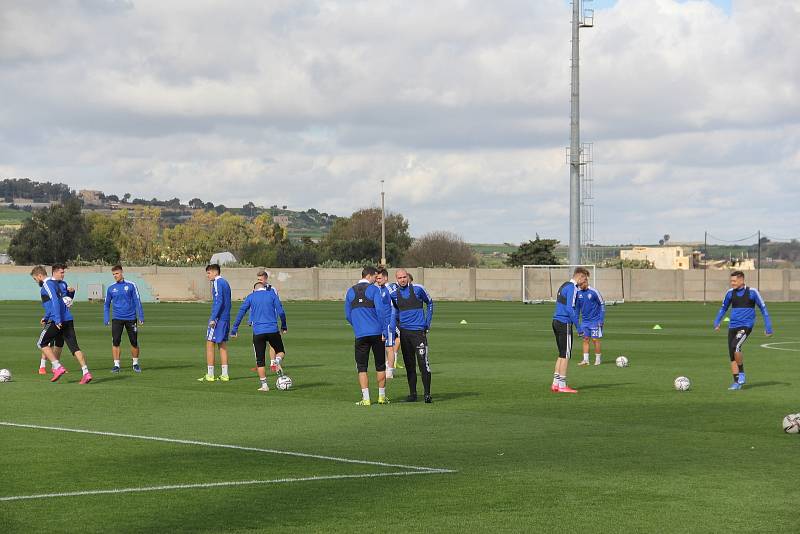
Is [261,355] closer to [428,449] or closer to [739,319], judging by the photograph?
[428,449]

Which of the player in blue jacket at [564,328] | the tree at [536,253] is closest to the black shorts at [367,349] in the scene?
the player in blue jacket at [564,328]

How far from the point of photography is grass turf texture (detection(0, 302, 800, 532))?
1038 cm

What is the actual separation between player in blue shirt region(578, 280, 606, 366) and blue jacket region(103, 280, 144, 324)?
986cm

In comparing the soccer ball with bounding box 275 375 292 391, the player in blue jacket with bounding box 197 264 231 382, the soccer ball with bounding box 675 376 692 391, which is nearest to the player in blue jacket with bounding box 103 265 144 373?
the player in blue jacket with bounding box 197 264 231 382

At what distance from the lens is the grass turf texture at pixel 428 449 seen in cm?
1038

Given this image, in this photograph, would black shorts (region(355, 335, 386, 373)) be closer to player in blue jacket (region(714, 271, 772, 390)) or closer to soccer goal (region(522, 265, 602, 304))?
player in blue jacket (region(714, 271, 772, 390))

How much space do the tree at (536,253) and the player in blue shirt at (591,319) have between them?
9739cm

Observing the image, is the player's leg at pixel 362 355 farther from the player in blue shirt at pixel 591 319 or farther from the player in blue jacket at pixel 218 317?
the player in blue shirt at pixel 591 319

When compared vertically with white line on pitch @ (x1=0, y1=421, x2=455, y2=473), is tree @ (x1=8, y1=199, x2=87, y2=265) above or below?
above

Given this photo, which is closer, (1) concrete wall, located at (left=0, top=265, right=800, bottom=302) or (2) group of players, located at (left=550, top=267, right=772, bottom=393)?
(2) group of players, located at (left=550, top=267, right=772, bottom=393)

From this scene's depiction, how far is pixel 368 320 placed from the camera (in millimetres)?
18375

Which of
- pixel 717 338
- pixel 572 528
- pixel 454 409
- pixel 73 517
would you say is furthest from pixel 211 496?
pixel 717 338

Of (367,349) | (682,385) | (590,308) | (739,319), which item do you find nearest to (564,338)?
(682,385)

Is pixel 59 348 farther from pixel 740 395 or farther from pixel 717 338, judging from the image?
pixel 717 338
